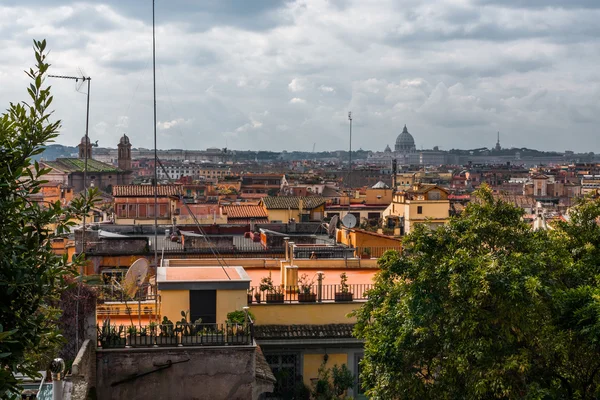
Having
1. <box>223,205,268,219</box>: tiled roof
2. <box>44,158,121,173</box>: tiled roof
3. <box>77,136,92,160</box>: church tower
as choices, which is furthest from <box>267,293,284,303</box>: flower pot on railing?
<box>44,158,121,173</box>: tiled roof

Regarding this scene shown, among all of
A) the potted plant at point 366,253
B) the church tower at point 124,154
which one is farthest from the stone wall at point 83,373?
the church tower at point 124,154

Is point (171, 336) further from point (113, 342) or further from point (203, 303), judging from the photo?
point (203, 303)

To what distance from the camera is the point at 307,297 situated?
15227 mm

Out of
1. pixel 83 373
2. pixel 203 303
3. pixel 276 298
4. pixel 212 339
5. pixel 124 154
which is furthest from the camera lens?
pixel 124 154

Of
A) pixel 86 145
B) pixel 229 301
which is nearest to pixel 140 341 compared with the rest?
pixel 229 301

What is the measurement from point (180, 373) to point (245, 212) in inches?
1097

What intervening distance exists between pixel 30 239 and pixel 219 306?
24.9 feet

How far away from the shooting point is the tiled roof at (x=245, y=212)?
3886 cm

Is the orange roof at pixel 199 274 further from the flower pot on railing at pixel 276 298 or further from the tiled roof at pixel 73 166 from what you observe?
the tiled roof at pixel 73 166

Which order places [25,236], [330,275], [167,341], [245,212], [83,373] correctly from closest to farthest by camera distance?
[25,236]
[83,373]
[167,341]
[330,275]
[245,212]

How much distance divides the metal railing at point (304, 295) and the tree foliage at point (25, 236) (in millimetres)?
8562

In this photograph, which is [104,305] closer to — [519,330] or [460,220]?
[460,220]

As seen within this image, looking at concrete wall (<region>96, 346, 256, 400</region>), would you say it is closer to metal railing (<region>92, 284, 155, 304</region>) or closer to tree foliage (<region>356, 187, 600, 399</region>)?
tree foliage (<region>356, 187, 600, 399</region>)

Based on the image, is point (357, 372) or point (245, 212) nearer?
point (357, 372)
